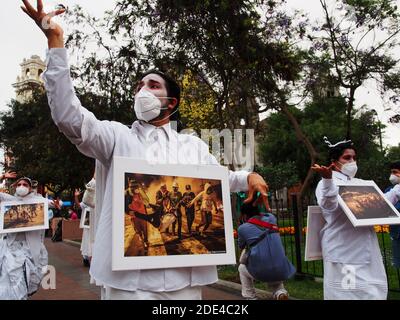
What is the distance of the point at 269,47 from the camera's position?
930 cm

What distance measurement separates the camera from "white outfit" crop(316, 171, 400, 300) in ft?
12.7

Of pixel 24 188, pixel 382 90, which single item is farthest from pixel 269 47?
pixel 24 188

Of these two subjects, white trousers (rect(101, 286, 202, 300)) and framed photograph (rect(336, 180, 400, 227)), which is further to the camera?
framed photograph (rect(336, 180, 400, 227))

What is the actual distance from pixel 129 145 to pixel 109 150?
0.11m

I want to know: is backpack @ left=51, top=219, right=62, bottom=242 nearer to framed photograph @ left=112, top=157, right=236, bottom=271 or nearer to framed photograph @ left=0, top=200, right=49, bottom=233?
framed photograph @ left=0, top=200, right=49, bottom=233

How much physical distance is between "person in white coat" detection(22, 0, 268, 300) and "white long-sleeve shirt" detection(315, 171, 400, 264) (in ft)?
5.00

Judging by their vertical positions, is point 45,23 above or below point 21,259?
above

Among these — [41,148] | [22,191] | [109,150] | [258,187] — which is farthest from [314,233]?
[41,148]

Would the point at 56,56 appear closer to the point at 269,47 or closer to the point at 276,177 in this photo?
the point at 269,47

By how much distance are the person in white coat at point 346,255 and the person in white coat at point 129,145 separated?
1589mm

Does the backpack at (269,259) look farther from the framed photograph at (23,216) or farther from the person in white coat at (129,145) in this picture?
the framed photograph at (23,216)

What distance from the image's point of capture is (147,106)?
100 inches

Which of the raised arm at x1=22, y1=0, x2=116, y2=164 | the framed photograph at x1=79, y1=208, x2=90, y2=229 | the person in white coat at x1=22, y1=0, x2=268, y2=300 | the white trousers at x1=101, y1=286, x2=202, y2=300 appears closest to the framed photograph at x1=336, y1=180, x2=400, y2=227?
the person in white coat at x1=22, y1=0, x2=268, y2=300

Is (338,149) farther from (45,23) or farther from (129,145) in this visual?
(45,23)
